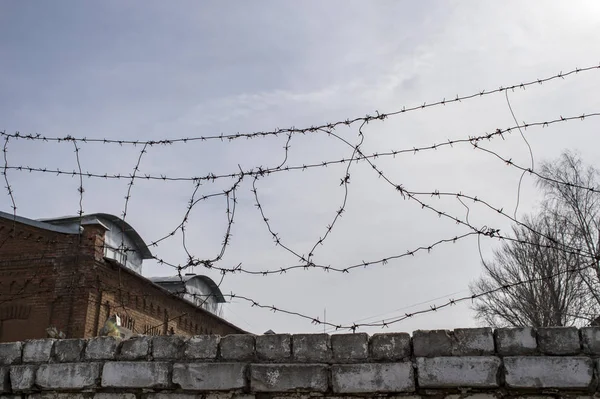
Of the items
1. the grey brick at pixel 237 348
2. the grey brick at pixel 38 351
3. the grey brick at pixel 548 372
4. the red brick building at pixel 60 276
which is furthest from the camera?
the red brick building at pixel 60 276

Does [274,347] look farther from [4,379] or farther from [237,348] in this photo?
[4,379]

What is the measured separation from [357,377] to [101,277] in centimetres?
1290

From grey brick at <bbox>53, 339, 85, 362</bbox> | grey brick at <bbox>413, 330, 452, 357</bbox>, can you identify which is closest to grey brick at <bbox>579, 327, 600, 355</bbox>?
grey brick at <bbox>413, 330, 452, 357</bbox>

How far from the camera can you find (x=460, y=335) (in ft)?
13.4

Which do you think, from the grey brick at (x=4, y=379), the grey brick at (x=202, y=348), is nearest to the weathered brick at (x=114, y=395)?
Answer: the grey brick at (x=202, y=348)

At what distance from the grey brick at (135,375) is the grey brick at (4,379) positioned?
0.96 m

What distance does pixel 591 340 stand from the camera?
3.86 m

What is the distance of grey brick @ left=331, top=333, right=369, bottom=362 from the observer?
13.7ft

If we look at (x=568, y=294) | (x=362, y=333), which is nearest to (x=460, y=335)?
(x=362, y=333)

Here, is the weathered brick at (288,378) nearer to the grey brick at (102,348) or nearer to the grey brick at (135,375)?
the grey brick at (135,375)

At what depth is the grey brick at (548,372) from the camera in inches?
149

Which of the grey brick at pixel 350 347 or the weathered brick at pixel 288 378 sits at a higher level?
the grey brick at pixel 350 347

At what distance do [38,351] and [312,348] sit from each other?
237 cm

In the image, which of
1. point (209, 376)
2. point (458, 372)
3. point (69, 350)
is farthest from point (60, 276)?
point (458, 372)
